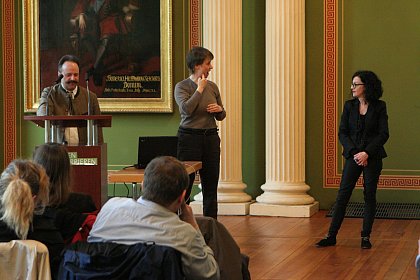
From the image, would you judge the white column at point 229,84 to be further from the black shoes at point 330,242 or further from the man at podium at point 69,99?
the man at podium at point 69,99

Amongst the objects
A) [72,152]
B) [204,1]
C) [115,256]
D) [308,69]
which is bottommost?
[115,256]

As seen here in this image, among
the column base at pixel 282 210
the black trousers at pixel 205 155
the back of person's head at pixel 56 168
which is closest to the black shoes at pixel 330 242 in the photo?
the black trousers at pixel 205 155

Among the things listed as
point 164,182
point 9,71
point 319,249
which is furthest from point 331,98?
point 164,182

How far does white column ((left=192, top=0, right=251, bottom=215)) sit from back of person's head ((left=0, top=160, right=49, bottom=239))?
578 cm

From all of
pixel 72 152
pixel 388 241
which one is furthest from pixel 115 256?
pixel 388 241

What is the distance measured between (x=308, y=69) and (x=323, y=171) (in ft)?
3.90

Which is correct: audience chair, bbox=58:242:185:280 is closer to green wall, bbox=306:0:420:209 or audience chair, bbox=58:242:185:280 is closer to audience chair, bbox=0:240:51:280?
audience chair, bbox=0:240:51:280

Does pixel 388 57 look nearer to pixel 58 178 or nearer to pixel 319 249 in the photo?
pixel 319 249

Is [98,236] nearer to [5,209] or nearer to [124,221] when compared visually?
[124,221]

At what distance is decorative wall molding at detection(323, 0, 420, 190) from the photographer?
380 inches

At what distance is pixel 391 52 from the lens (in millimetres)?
9500

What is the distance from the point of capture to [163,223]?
348 centimetres

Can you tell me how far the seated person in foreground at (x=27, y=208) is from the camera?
11.6 feet

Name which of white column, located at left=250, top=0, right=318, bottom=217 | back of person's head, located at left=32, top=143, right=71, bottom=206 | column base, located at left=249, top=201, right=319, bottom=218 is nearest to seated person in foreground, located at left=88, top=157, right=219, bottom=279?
back of person's head, located at left=32, top=143, right=71, bottom=206
